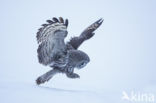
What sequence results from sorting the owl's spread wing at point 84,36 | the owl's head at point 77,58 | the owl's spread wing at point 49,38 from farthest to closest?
1. the owl's spread wing at point 84,36
2. the owl's head at point 77,58
3. the owl's spread wing at point 49,38

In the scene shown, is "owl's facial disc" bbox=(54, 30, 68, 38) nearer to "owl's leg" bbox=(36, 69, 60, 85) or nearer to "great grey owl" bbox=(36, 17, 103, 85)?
"great grey owl" bbox=(36, 17, 103, 85)

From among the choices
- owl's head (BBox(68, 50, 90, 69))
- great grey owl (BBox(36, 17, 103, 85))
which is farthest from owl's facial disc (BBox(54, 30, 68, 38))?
owl's head (BBox(68, 50, 90, 69))

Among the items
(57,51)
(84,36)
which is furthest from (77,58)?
(84,36)

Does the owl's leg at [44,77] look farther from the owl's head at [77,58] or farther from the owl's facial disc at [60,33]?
the owl's facial disc at [60,33]

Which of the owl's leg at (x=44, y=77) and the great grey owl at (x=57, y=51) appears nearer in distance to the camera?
the great grey owl at (x=57, y=51)

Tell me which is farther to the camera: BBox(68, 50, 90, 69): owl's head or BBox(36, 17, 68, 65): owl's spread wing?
BBox(68, 50, 90, 69): owl's head

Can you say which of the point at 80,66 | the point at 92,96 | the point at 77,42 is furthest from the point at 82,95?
the point at 77,42

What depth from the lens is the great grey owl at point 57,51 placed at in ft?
16.6

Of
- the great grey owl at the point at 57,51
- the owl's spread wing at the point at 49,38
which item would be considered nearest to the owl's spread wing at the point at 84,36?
the great grey owl at the point at 57,51

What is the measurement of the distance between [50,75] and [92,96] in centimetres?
91

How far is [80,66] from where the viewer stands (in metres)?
5.44

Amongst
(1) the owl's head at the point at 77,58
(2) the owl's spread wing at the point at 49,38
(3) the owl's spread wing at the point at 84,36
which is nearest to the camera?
(2) the owl's spread wing at the point at 49,38

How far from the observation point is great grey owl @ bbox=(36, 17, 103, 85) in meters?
5.05

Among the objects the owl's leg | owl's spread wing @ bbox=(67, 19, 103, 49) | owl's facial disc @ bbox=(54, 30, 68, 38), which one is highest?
owl's spread wing @ bbox=(67, 19, 103, 49)
